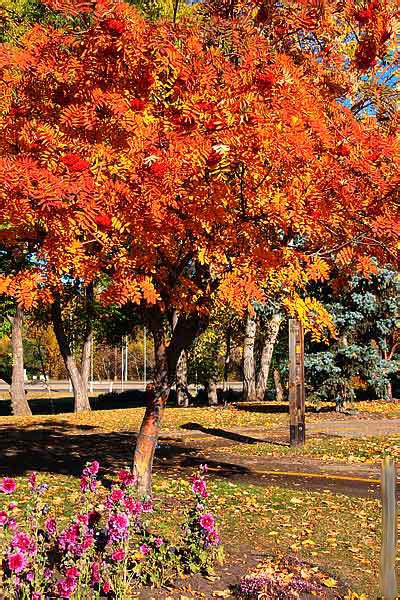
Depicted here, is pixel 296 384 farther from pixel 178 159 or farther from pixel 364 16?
pixel 178 159

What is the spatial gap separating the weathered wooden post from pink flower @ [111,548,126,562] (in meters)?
1.69

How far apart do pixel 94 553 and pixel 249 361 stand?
24.0 m

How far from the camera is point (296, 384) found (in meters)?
15.0

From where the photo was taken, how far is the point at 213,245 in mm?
7297

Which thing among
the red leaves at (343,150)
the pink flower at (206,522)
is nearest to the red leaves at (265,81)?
the red leaves at (343,150)

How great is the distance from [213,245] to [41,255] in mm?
1794

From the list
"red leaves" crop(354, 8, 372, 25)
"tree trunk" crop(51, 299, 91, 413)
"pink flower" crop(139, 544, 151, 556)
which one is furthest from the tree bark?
"tree trunk" crop(51, 299, 91, 413)

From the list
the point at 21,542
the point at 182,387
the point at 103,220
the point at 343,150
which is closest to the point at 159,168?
the point at 103,220

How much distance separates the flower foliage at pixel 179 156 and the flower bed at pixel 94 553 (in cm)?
201

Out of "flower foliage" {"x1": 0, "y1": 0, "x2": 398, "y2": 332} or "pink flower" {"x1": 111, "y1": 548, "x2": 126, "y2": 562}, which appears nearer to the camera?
"pink flower" {"x1": 111, "y1": 548, "x2": 126, "y2": 562}

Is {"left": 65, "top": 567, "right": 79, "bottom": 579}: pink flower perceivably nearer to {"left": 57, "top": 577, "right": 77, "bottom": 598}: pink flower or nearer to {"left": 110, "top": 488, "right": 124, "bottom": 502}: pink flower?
{"left": 57, "top": 577, "right": 77, "bottom": 598}: pink flower

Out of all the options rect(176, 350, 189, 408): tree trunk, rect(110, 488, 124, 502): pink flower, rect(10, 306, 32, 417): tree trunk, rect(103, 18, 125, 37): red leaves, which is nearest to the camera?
rect(110, 488, 124, 502): pink flower

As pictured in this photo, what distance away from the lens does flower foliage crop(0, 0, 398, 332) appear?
639cm

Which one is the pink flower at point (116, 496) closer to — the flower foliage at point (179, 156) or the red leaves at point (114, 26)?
the flower foliage at point (179, 156)
